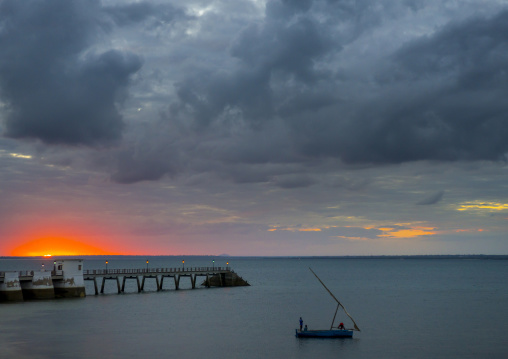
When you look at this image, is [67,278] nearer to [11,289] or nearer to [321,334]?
[11,289]

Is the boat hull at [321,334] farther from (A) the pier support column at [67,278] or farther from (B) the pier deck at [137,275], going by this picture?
(B) the pier deck at [137,275]

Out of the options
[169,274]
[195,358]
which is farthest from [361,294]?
[195,358]

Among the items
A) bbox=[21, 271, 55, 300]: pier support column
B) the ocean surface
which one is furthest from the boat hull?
bbox=[21, 271, 55, 300]: pier support column

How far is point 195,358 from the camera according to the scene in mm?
57094

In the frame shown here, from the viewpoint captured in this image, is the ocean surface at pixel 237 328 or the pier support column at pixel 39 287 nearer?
the ocean surface at pixel 237 328

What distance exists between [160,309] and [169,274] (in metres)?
34.6

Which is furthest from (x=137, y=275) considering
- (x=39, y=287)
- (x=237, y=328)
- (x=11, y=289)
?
(x=237, y=328)

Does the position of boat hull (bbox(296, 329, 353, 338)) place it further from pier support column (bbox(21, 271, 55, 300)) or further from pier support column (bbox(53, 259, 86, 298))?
pier support column (bbox(21, 271, 55, 300))

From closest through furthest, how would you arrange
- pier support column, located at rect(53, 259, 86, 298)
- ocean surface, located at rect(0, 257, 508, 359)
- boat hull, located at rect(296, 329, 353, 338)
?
ocean surface, located at rect(0, 257, 508, 359) < boat hull, located at rect(296, 329, 353, 338) < pier support column, located at rect(53, 259, 86, 298)

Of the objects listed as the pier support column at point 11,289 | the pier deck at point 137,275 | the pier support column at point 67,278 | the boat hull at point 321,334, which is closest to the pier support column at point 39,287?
the pier deck at point 137,275

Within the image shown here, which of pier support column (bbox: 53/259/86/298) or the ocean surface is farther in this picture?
pier support column (bbox: 53/259/86/298)

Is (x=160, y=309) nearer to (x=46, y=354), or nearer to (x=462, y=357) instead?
(x=46, y=354)

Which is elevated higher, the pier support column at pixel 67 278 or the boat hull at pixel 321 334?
the pier support column at pixel 67 278

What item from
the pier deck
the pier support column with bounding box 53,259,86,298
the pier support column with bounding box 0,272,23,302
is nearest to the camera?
the pier support column with bounding box 0,272,23,302
